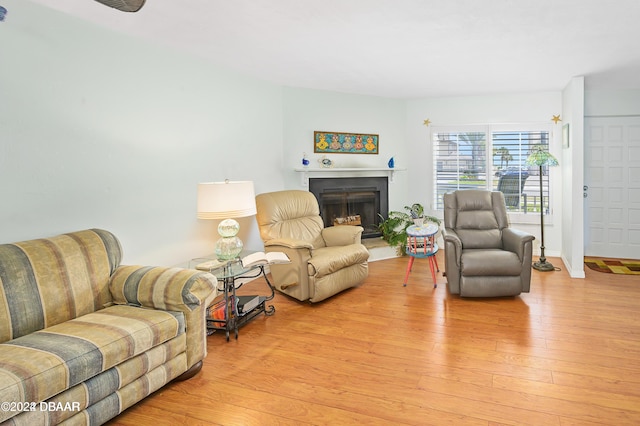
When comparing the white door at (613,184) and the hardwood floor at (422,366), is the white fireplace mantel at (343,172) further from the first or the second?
the white door at (613,184)

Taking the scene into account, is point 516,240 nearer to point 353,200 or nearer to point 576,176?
point 576,176

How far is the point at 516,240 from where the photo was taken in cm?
385

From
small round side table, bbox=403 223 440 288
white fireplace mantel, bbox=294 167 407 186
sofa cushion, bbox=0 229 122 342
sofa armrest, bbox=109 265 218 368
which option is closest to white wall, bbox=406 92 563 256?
white fireplace mantel, bbox=294 167 407 186

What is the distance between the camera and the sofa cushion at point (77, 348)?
165cm

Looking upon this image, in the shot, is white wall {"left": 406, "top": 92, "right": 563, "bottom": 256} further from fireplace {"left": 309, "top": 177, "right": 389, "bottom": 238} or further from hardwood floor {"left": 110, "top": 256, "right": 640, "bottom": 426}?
hardwood floor {"left": 110, "top": 256, "right": 640, "bottom": 426}

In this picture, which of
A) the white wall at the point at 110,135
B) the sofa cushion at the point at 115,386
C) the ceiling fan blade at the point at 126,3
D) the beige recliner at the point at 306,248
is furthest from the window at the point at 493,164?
the ceiling fan blade at the point at 126,3

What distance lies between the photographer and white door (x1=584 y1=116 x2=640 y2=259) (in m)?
5.40

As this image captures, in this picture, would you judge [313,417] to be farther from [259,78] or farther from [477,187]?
[477,187]

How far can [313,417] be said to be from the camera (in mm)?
2068

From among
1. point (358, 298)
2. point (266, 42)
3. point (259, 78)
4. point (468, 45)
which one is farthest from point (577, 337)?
point (259, 78)

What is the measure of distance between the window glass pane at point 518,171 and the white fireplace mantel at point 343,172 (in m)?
1.39

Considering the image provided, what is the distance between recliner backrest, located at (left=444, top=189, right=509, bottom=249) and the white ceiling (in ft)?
4.58

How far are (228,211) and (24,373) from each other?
1.76 metres

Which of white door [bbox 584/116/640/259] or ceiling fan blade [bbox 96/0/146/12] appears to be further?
white door [bbox 584/116/640/259]
